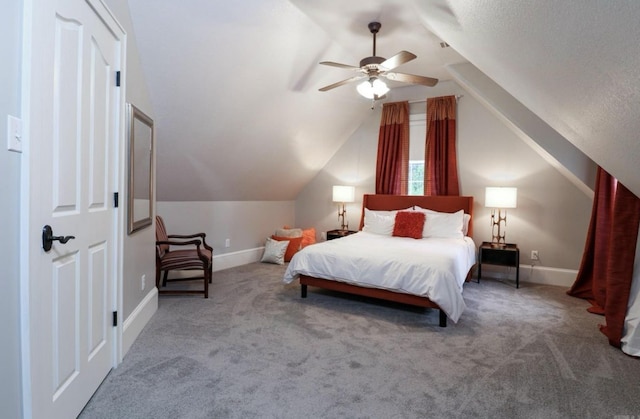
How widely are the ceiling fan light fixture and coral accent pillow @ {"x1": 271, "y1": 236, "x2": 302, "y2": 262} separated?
2.87m

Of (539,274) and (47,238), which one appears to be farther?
(539,274)

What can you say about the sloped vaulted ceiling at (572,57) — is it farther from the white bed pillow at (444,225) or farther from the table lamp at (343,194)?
the table lamp at (343,194)

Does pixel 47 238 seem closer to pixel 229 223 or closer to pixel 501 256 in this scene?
pixel 229 223

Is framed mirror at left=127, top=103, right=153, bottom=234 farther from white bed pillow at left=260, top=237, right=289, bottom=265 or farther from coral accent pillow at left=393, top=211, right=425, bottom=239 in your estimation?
coral accent pillow at left=393, top=211, right=425, bottom=239

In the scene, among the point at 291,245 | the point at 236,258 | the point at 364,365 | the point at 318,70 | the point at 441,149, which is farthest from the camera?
the point at 291,245

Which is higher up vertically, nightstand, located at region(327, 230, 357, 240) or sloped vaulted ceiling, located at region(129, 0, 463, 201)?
sloped vaulted ceiling, located at region(129, 0, 463, 201)

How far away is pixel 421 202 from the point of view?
5160mm

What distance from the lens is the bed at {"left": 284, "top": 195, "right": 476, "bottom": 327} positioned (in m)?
2.92

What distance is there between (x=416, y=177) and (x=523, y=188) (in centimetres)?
151

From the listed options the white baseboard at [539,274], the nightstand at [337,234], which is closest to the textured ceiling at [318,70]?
the nightstand at [337,234]

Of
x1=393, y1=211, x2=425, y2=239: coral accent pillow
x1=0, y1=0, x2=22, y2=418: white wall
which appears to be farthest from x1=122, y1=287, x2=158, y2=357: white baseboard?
x1=393, y1=211, x2=425, y2=239: coral accent pillow

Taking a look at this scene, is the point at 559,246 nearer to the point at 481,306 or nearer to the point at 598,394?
the point at 481,306

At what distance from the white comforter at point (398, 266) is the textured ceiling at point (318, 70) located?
1.45 metres

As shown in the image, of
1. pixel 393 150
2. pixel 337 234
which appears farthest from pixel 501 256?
pixel 337 234
